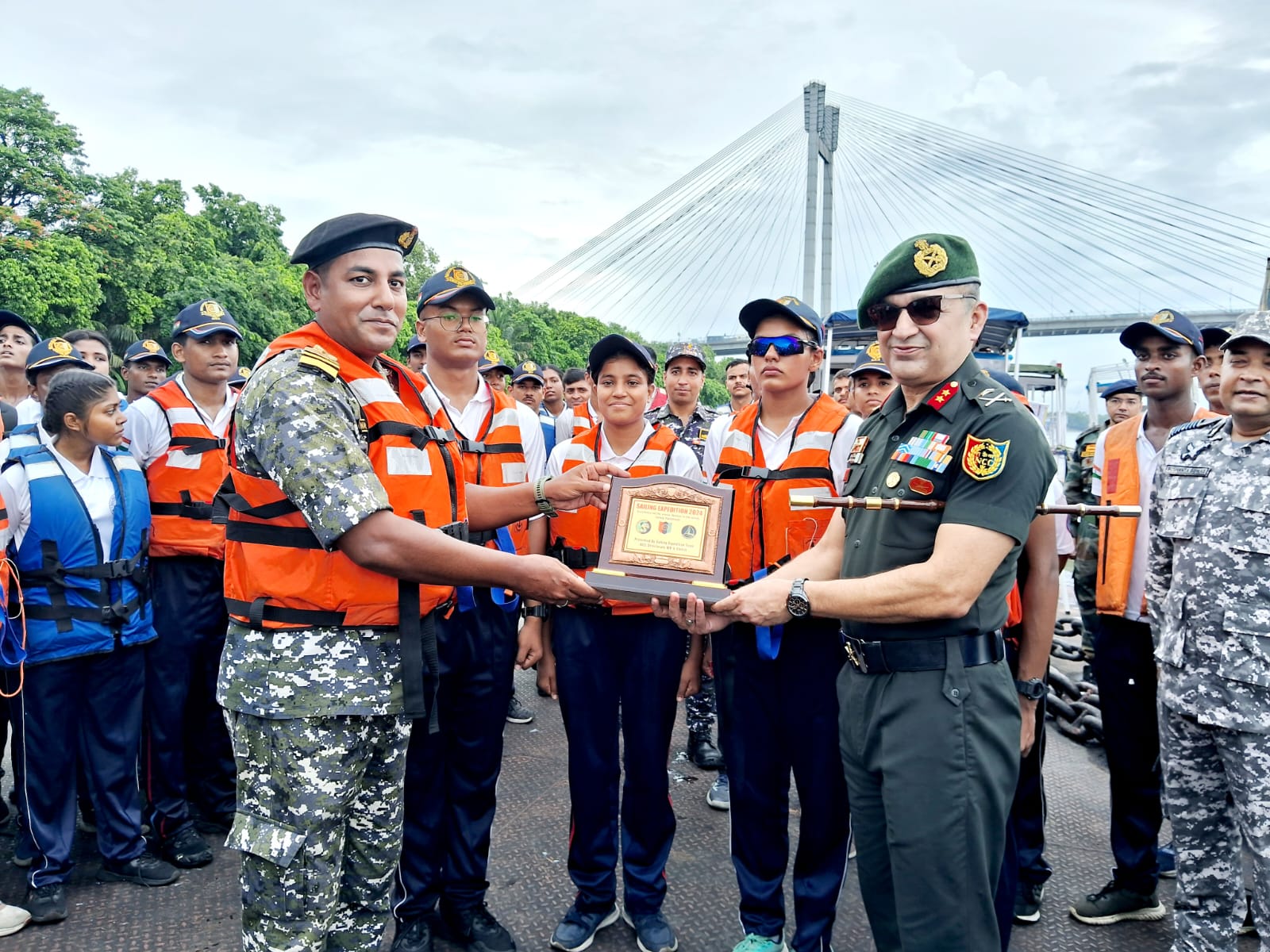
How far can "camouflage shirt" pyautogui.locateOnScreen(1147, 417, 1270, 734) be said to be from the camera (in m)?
2.79

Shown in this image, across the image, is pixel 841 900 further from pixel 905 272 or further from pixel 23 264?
pixel 23 264

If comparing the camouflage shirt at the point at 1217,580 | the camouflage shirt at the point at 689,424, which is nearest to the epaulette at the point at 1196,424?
the camouflage shirt at the point at 1217,580

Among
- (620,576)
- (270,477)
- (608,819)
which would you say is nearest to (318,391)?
(270,477)

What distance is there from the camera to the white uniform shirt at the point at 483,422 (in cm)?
407

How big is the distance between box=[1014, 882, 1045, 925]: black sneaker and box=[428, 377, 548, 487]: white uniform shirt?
287cm

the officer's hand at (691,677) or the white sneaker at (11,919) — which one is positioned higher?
the officer's hand at (691,677)

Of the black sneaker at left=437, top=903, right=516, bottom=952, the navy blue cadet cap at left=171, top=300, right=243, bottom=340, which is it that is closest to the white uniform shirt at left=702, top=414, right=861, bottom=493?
the black sneaker at left=437, top=903, right=516, bottom=952

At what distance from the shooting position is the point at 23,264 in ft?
79.1

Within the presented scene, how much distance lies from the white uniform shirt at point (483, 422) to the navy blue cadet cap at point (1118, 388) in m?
3.99

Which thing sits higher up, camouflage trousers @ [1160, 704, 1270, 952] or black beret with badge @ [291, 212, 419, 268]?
black beret with badge @ [291, 212, 419, 268]

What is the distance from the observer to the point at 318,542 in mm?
2365

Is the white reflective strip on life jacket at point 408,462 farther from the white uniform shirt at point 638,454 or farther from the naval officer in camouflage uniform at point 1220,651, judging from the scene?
the naval officer in camouflage uniform at point 1220,651

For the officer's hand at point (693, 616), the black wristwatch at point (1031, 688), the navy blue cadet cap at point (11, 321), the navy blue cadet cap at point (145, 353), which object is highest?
the navy blue cadet cap at point (11, 321)

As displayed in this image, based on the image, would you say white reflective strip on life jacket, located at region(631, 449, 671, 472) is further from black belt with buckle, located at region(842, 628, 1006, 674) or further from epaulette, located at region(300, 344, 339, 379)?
epaulette, located at region(300, 344, 339, 379)
